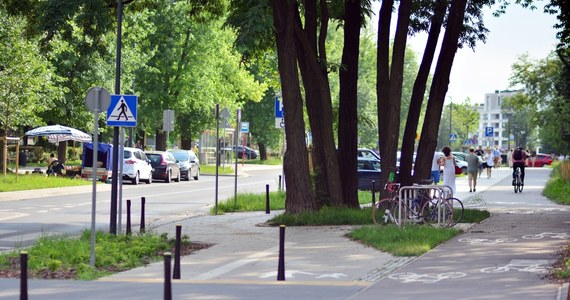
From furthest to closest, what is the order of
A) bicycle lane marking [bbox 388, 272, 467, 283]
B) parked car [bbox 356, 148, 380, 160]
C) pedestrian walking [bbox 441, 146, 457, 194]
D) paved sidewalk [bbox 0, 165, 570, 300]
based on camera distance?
parked car [bbox 356, 148, 380, 160] < pedestrian walking [bbox 441, 146, 457, 194] < bicycle lane marking [bbox 388, 272, 467, 283] < paved sidewalk [bbox 0, 165, 570, 300]

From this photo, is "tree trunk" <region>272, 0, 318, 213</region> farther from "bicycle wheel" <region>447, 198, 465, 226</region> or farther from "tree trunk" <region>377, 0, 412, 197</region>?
"bicycle wheel" <region>447, 198, 465, 226</region>

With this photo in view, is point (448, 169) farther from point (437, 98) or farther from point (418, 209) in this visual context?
point (418, 209)

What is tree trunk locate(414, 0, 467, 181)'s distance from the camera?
2427cm

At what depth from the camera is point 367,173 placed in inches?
1497

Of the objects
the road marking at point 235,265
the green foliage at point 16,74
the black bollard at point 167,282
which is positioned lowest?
the road marking at point 235,265

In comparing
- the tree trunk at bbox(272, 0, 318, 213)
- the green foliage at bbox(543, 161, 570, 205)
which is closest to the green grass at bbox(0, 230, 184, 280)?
the tree trunk at bbox(272, 0, 318, 213)

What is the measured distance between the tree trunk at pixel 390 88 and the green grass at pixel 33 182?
1629cm

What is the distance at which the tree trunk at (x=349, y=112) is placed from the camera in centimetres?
2491

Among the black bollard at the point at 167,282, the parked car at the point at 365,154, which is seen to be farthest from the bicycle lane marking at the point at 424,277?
the parked car at the point at 365,154

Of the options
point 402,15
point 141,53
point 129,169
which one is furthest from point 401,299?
point 141,53

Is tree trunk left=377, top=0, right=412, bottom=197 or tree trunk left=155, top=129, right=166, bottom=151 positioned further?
tree trunk left=155, top=129, right=166, bottom=151

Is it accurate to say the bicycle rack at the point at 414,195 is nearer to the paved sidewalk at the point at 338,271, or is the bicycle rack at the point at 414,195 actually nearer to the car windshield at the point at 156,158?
the paved sidewalk at the point at 338,271

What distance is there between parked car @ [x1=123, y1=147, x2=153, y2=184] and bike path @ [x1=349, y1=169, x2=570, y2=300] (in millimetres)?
24176

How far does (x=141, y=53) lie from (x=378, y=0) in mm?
31522
